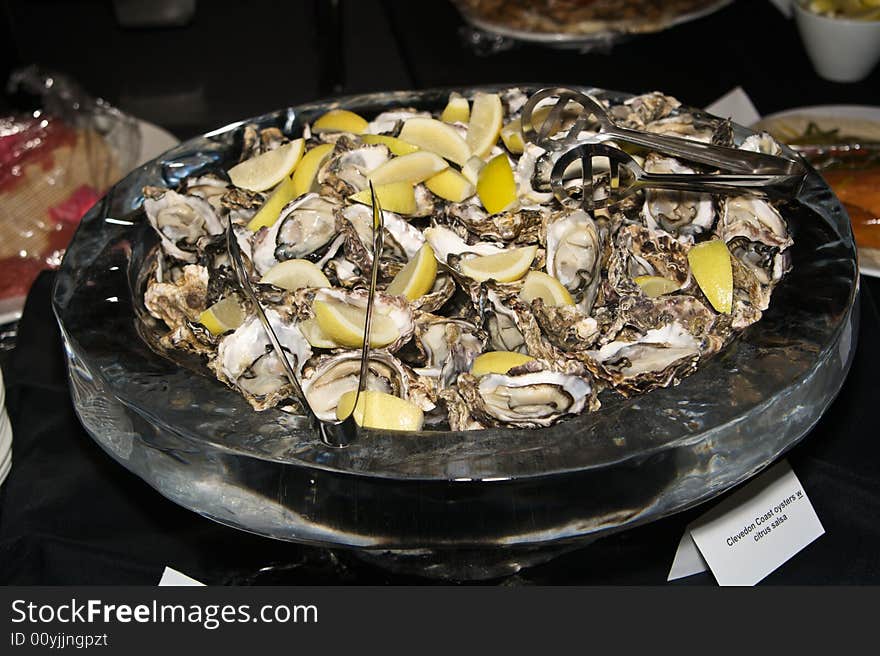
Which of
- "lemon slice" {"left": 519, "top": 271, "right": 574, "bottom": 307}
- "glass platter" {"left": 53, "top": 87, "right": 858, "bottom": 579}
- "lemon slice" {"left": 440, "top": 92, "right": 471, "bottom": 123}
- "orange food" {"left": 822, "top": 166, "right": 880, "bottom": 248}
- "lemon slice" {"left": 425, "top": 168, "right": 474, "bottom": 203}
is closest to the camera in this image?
"glass platter" {"left": 53, "top": 87, "right": 858, "bottom": 579}

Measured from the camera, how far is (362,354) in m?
0.60

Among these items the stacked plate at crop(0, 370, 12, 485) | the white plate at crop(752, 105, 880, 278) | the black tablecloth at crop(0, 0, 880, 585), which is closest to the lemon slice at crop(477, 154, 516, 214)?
the black tablecloth at crop(0, 0, 880, 585)

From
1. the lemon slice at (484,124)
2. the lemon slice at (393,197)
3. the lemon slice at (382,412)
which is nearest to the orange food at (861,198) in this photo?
the lemon slice at (484,124)

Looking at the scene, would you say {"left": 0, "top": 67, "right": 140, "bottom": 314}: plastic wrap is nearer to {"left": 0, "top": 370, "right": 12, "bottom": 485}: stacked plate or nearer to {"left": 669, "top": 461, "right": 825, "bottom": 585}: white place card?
{"left": 0, "top": 370, "right": 12, "bottom": 485}: stacked plate

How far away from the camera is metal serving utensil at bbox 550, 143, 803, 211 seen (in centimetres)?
69

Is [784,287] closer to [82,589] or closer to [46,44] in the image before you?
[82,589]

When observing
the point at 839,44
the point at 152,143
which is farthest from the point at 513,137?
the point at 839,44

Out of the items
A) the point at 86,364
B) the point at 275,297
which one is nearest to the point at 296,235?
the point at 275,297

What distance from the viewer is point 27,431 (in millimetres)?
894

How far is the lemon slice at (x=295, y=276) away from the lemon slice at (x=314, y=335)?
44mm

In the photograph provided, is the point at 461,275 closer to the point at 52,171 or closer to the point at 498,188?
the point at 498,188

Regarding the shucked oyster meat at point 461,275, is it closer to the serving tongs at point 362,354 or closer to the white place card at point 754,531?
the serving tongs at point 362,354

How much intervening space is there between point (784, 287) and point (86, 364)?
0.49 metres

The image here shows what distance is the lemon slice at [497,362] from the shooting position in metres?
0.60
